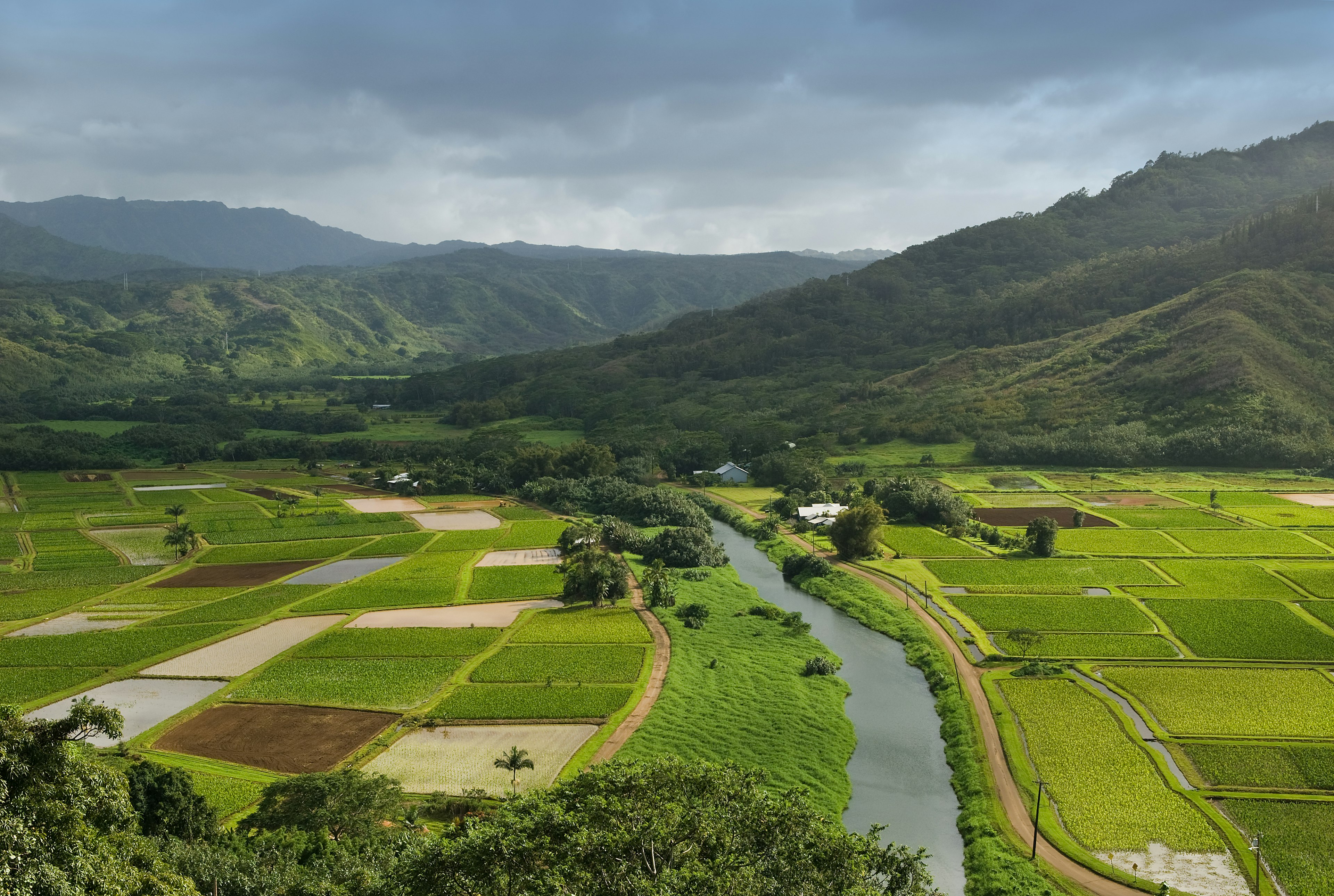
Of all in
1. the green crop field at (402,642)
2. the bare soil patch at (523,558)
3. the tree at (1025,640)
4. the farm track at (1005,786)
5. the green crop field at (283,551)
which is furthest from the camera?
the green crop field at (283,551)

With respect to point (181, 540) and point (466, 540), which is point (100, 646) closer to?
point (181, 540)

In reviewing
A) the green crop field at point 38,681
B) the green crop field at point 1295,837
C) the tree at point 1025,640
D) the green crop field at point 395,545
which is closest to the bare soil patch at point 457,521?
the green crop field at point 395,545

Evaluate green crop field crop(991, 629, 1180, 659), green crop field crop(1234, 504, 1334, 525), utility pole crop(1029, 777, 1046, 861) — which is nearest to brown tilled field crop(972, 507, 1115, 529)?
green crop field crop(1234, 504, 1334, 525)

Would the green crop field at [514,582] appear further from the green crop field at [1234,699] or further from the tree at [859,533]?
the green crop field at [1234,699]

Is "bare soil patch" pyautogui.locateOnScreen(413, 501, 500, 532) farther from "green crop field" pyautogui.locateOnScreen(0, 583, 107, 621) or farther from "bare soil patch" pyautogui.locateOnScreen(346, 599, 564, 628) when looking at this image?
"green crop field" pyautogui.locateOnScreen(0, 583, 107, 621)

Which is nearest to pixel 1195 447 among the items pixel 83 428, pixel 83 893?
pixel 83 893

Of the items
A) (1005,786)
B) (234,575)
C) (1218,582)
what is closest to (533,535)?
(234,575)

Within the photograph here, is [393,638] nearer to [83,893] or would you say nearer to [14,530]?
[83,893]
